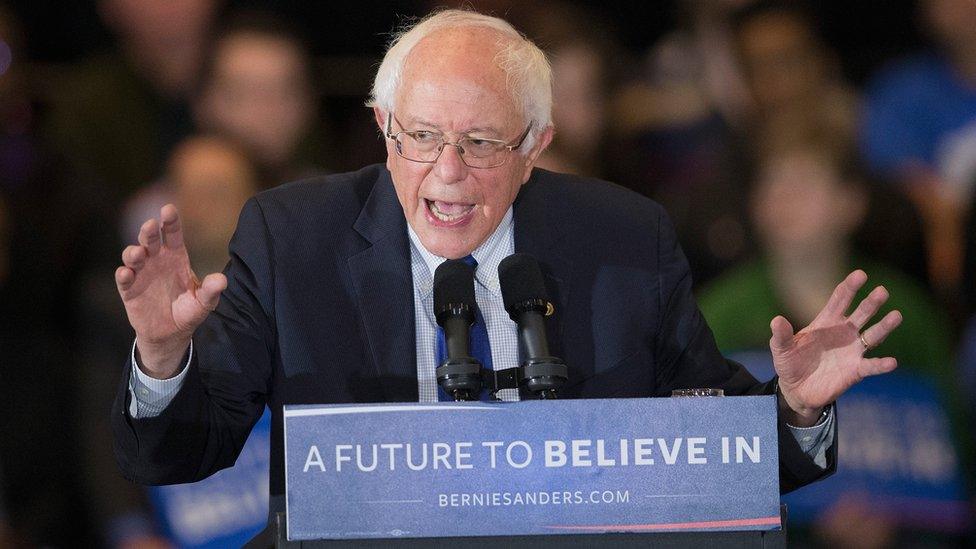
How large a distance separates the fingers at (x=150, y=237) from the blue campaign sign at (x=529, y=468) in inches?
13.5

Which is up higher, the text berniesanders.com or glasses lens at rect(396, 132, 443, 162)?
glasses lens at rect(396, 132, 443, 162)

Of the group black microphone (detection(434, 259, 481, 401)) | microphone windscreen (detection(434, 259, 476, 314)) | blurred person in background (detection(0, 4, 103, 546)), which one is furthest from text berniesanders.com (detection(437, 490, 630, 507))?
blurred person in background (detection(0, 4, 103, 546))

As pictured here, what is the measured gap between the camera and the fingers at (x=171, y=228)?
1833 mm

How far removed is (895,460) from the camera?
3.69 metres

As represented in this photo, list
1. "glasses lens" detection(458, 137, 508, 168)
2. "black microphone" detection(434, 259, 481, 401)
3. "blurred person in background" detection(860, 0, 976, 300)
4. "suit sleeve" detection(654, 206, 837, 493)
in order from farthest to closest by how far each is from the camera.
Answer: "blurred person in background" detection(860, 0, 976, 300), "suit sleeve" detection(654, 206, 837, 493), "glasses lens" detection(458, 137, 508, 168), "black microphone" detection(434, 259, 481, 401)

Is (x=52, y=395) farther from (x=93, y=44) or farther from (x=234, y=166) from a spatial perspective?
(x=93, y=44)

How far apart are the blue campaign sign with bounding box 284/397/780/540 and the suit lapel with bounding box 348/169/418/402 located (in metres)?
0.50

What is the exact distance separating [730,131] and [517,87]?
2.12 metres

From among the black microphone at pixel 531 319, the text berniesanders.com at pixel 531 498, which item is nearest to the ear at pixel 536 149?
the black microphone at pixel 531 319

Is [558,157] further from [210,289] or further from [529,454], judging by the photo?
[529,454]

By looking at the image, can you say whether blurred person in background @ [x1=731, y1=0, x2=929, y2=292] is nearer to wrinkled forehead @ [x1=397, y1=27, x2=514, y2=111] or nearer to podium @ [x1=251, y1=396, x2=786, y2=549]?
wrinkled forehead @ [x1=397, y1=27, x2=514, y2=111]

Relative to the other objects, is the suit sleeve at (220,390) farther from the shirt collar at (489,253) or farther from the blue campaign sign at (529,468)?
the blue campaign sign at (529,468)

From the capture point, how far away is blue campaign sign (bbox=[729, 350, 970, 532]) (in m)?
3.66

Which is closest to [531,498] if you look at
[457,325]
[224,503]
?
[457,325]
